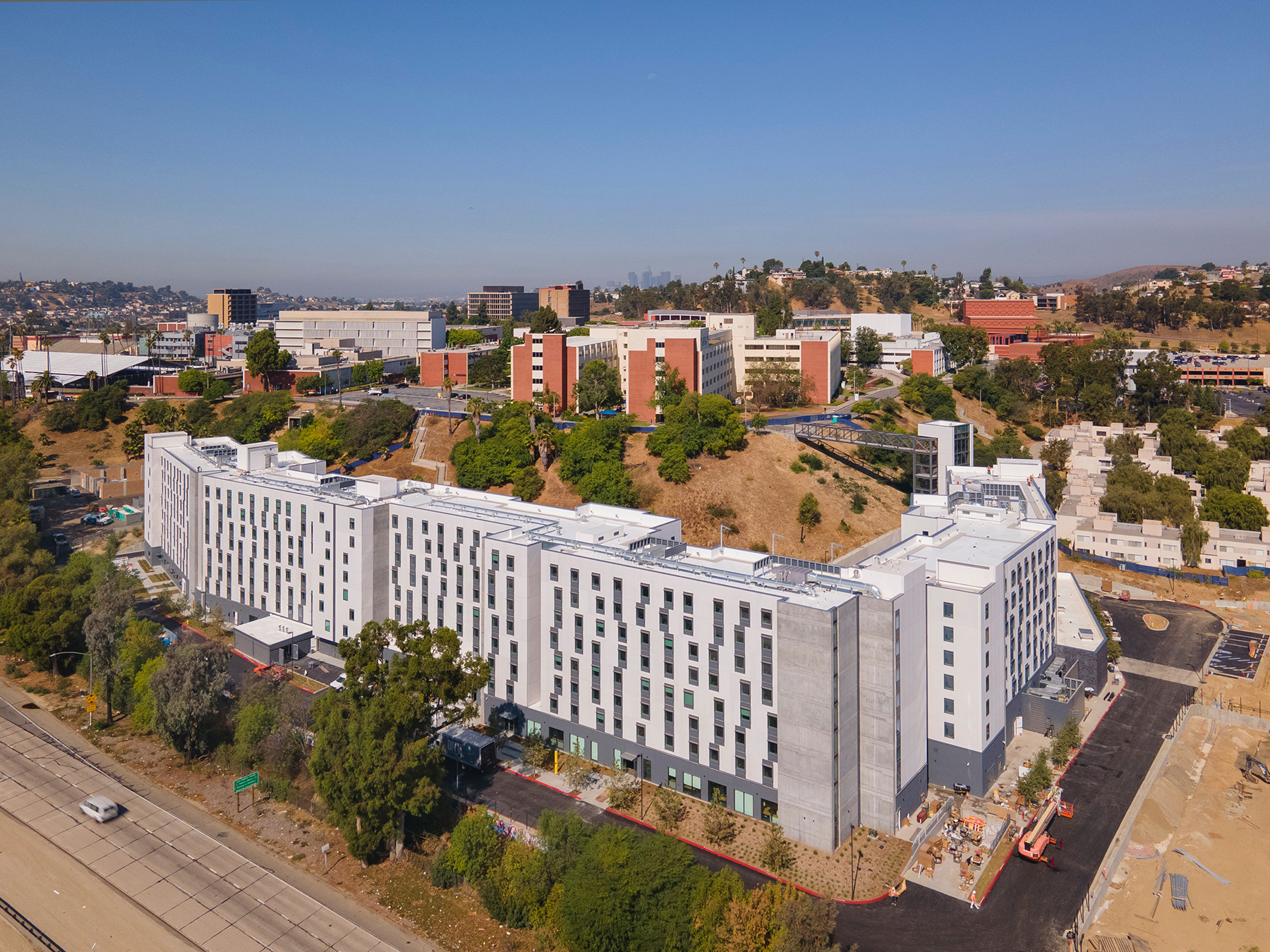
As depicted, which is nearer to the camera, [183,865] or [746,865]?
[746,865]

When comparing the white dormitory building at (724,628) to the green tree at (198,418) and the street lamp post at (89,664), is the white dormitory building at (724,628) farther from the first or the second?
the green tree at (198,418)

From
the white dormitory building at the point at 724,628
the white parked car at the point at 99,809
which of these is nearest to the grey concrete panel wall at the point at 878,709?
the white dormitory building at the point at 724,628

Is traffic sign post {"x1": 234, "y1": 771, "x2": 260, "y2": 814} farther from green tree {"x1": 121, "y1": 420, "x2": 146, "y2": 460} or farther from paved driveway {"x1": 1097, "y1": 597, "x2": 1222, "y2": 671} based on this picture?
green tree {"x1": 121, "y1": 420, "x2": 146, "y2": 460}

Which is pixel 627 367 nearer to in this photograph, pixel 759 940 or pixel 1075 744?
pixel 1075 744

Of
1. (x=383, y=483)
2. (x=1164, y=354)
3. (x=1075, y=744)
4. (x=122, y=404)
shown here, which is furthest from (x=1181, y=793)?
(x=122, y=404)

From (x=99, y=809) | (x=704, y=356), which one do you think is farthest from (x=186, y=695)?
(x=704, y=356)

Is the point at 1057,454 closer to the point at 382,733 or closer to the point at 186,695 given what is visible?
the point at 382,733

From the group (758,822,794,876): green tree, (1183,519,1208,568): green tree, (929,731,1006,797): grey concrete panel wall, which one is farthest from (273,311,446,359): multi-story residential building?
(758,822,794,876): green tree
